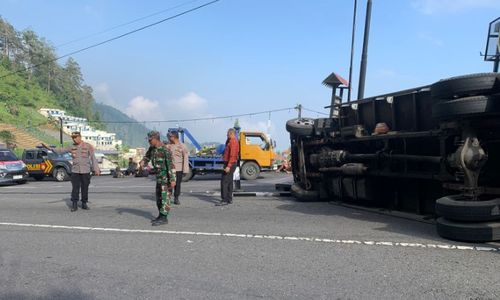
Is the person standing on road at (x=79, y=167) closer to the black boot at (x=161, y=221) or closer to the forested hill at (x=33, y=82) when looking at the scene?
the black boot at (x=161, y=221)

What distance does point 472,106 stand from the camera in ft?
18.7

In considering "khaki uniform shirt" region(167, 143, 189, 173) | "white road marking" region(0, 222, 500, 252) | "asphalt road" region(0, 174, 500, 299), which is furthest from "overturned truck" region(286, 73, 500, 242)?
"khaki uniform shirt" region(167, 143, 189, 173)

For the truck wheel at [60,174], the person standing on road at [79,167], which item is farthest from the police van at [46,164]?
the person standing on road at [79,167]

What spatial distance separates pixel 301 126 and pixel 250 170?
10.4m

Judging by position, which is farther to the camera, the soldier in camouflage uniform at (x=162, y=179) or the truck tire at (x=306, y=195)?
the truck tire at (x=306, y=195)

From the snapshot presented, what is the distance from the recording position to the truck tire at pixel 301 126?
34.6 feet

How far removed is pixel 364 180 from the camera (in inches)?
342

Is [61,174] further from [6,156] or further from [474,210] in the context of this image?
[474,210]

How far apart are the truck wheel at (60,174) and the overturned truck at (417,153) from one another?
16.7 meters

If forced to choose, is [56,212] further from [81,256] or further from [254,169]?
[254,169]

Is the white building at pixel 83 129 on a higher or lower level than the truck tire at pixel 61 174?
higher

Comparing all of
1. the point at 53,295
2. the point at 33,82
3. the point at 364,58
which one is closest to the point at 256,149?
the point at 364,58

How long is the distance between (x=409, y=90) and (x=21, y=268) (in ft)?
20.9

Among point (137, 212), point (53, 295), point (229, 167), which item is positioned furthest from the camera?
point (229, 167)
